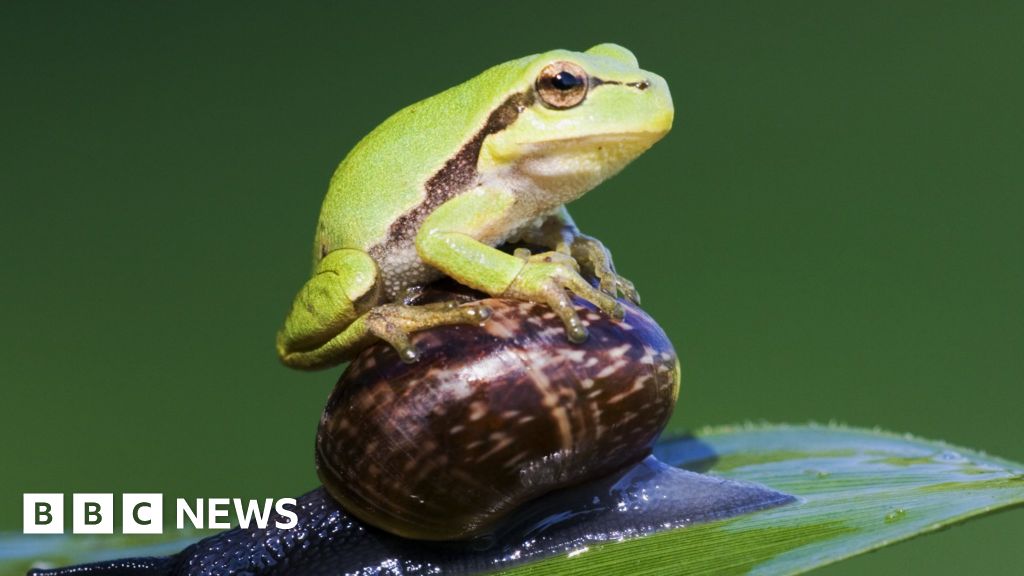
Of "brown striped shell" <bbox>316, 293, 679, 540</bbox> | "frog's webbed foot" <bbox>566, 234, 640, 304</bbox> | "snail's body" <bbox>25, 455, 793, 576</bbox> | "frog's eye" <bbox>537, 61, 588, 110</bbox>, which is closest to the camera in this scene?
"brown striped shell" <bbox>316, 293, 679, 540</bbox>

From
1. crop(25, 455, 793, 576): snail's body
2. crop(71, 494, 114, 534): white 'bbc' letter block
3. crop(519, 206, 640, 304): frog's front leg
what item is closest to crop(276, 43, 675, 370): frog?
crop(519, 206, 640, 304): frog's front leg

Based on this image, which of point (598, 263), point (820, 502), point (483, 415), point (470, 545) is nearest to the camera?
point (483, 415)

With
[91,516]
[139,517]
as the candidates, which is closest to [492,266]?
[139,517]

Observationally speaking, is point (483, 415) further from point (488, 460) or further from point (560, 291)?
point (560, 291)

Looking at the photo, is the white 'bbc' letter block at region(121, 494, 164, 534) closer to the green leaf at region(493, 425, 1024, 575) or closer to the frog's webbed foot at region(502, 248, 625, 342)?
the green leaf at region(493, 425, 1024, 575)

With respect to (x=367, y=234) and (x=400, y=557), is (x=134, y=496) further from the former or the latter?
(x=367, y=234)

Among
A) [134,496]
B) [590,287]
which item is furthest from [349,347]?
[134,496]

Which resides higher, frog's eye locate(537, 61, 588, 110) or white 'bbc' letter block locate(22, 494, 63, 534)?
frog's eye locate(537, 61, 588, 110)
